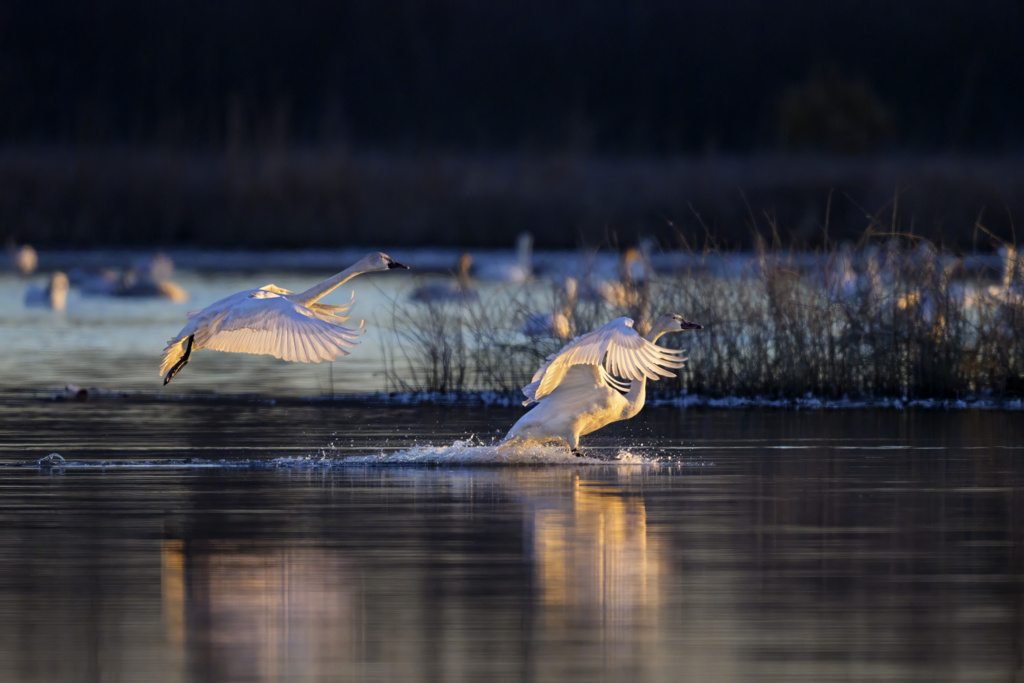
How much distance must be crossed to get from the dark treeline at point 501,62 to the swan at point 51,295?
52.8 metres

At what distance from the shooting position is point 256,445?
11.9 metres

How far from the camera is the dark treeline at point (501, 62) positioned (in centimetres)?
8631

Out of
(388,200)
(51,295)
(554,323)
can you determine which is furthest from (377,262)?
(388,200)

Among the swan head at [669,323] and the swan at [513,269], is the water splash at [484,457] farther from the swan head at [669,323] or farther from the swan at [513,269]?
the swan at [513,269]

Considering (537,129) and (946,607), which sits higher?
(537,129)

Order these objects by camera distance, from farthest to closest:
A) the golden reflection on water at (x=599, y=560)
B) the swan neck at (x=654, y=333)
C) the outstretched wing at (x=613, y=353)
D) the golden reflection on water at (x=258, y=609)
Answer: the swan neck at (x=654, y=333), the outstretched wing at (x=613, y=353), the golden reflection on water at (x=599, y=560), the golden reflection on water at (x=258, y=609)

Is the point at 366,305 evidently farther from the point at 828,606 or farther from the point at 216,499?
the point at 828,606

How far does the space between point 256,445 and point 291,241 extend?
24.0 m

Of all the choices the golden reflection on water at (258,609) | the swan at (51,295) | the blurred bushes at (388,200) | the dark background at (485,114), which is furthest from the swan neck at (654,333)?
the blurred bushes at (388,200)

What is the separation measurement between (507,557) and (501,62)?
303 feet

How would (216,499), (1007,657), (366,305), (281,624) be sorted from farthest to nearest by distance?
(366,305), (216,499), (281,624), (1007,657)

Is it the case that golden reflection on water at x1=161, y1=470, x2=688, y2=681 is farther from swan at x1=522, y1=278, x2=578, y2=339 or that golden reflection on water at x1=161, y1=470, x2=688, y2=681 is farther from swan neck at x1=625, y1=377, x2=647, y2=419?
swan at x1=522, y1=278, x2=578, y2=339

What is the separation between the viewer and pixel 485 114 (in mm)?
90750

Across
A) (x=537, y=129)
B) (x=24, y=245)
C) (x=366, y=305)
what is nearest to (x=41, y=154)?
(x=24, y=245)
